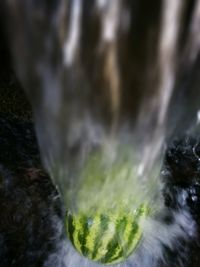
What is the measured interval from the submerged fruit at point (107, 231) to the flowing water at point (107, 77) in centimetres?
27

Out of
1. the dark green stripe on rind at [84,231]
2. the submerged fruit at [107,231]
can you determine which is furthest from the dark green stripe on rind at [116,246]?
the dark green stripe on rind at [84,231]

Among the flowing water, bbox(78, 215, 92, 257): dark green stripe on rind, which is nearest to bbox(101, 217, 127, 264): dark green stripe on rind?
bbox(78, 215, 92, 257): dark green stripe on rind

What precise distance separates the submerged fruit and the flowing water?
0.27 m

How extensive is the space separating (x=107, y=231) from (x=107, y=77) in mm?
1178

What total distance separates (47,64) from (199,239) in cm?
206

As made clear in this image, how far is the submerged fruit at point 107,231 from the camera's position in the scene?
2590mm

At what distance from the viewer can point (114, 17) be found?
1.61 meters

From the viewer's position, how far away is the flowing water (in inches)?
63.6

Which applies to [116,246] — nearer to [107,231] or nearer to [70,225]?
[107,231]

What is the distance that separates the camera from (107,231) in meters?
2.58

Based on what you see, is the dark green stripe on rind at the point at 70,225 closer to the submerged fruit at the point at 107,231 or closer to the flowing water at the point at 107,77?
the submerged fruit at the point at 107,231

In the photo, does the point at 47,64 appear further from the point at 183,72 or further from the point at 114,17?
the point at 183,72

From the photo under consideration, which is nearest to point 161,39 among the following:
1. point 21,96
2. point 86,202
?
point 86,202

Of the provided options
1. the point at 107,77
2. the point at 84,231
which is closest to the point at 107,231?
the point at 84,231
